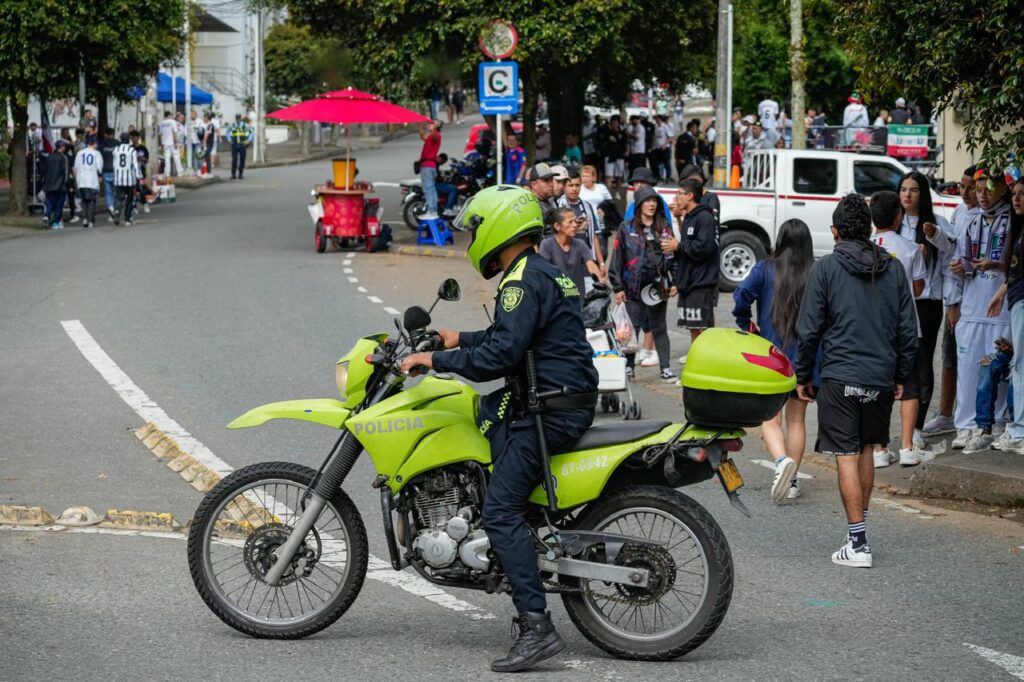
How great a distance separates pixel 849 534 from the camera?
7.41 meters

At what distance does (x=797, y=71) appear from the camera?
2869 cm

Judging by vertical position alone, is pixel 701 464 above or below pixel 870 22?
below

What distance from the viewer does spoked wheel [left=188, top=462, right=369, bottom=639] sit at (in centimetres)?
602

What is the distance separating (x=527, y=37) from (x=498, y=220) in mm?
20138

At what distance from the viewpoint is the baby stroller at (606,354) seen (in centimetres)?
1068

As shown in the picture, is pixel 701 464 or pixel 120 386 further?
pixel 120 386

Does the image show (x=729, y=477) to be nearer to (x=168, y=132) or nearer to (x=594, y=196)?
(x=594, y=196)

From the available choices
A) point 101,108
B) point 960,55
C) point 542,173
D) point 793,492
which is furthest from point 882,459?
point 101,108

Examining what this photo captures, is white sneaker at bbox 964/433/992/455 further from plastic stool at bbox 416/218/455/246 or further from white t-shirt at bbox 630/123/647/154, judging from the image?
white t-shirt at bbox 630/123/647/154

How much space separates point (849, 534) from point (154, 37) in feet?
80.3

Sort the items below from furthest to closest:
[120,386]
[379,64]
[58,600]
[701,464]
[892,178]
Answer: [379,64], [892,178], [120,386], [58,600], [701,464]

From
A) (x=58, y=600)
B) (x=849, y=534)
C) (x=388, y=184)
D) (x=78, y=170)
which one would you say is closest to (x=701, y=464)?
(x=849, y=534)

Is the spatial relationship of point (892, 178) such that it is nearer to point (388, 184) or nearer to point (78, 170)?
point (78, 170)

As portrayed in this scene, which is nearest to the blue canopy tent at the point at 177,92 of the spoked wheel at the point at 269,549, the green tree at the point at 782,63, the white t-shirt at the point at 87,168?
the green tree at the point at 782,63
